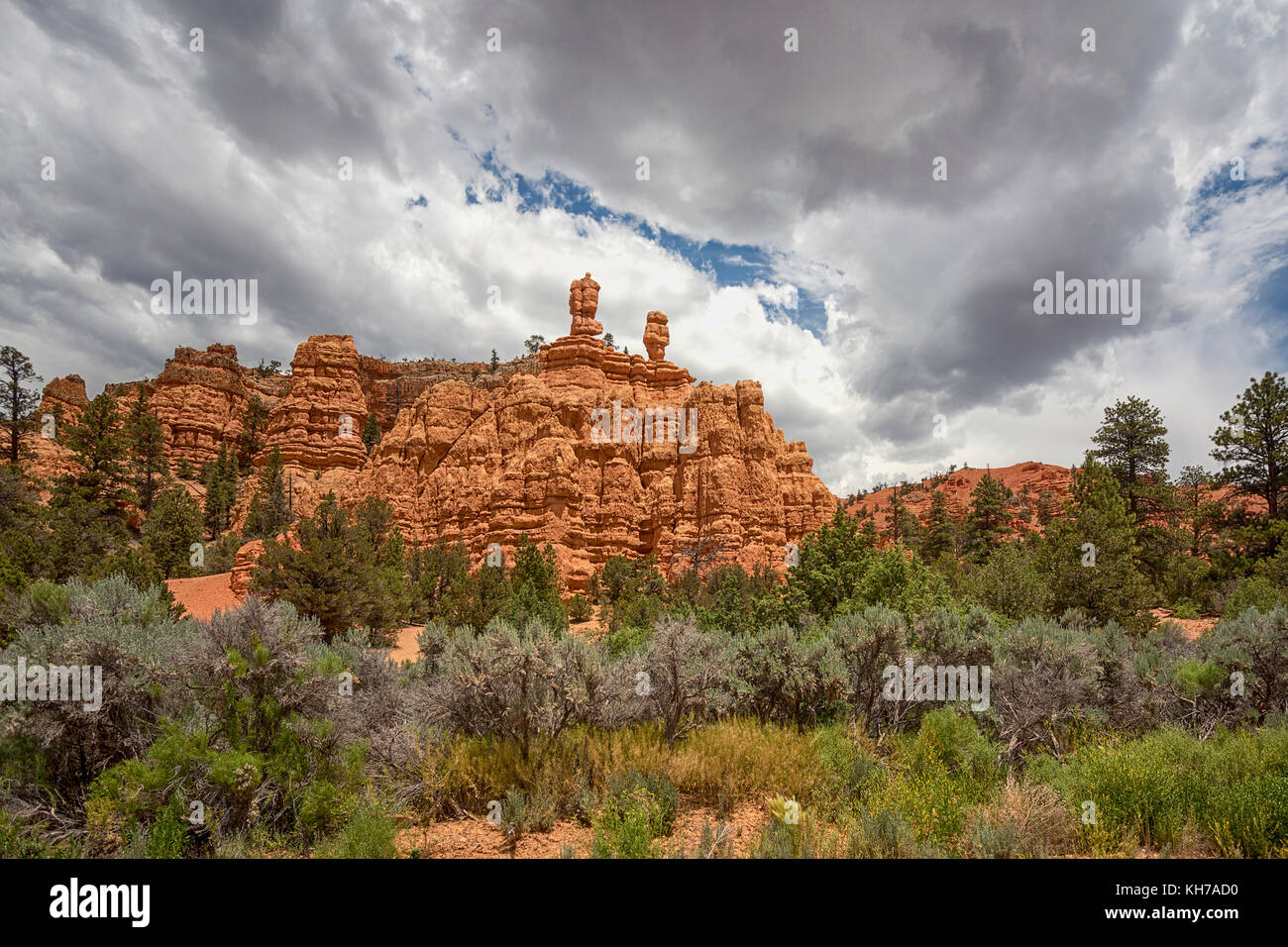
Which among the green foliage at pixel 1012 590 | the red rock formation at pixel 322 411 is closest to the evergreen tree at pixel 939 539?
the green foliage at pixel 1012 590

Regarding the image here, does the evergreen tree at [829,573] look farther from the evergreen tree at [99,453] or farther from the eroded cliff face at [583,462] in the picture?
the evergreen tree at [99,453]

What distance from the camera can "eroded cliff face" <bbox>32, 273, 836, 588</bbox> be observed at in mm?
39656

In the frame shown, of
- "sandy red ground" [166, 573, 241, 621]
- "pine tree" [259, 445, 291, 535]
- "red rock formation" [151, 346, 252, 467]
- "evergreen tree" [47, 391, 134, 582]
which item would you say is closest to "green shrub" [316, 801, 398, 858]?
"sandy red ground" [166, 573, 241, 621]

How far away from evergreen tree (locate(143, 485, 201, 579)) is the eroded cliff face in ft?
36.6

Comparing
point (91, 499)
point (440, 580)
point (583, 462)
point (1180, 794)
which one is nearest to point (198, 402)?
point (91, 499)

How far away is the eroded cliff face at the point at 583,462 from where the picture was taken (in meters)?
39.7

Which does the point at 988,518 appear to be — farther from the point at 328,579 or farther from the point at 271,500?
the point at 271,500

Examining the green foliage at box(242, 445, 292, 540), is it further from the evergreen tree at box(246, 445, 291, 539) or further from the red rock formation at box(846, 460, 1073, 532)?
the red rock formation at box(846, 460, 1073, 532)
